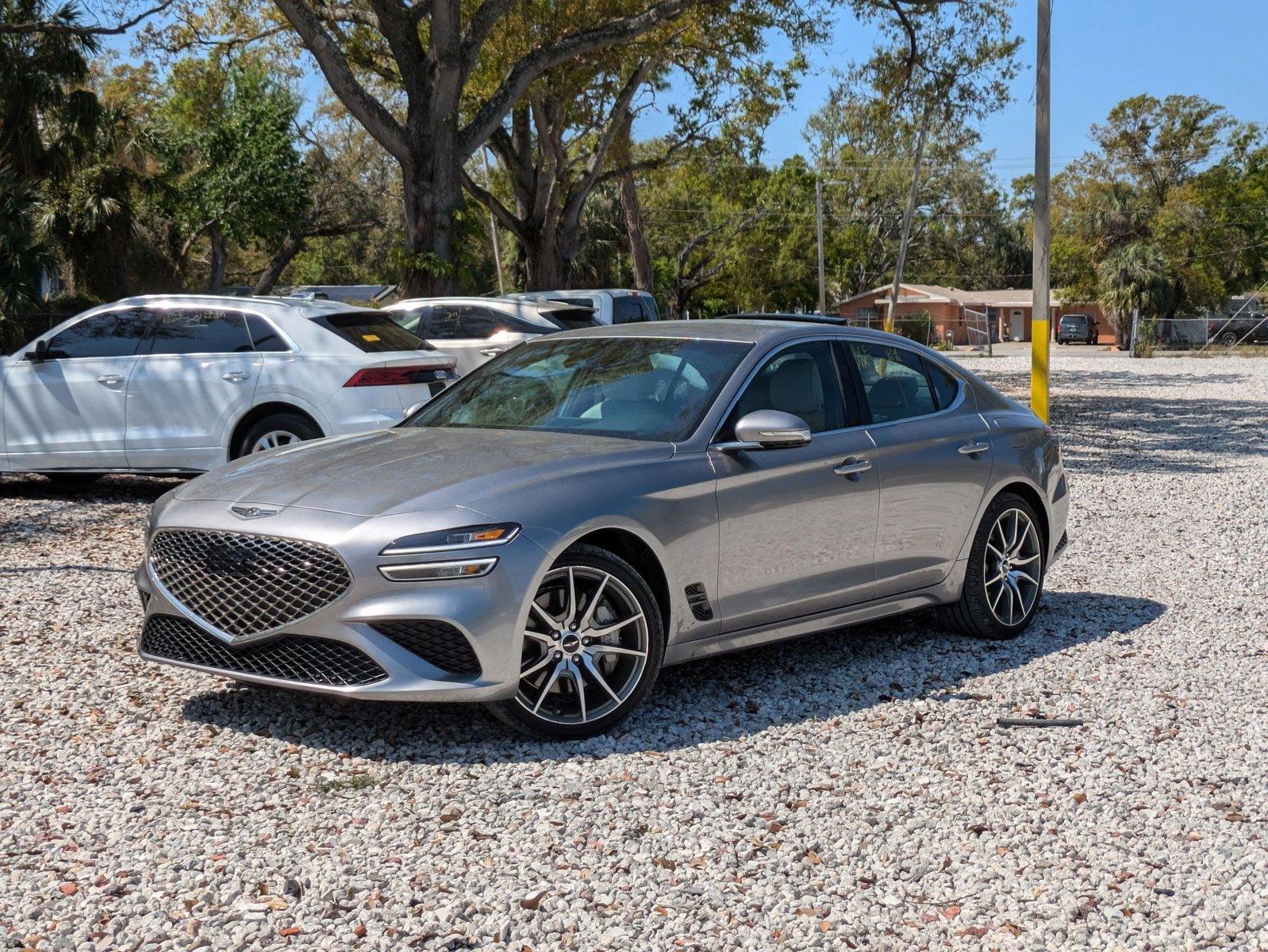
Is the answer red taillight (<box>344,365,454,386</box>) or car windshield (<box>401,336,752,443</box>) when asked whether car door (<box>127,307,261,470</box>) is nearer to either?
red taillight (<box>344,365,454,386</box>)

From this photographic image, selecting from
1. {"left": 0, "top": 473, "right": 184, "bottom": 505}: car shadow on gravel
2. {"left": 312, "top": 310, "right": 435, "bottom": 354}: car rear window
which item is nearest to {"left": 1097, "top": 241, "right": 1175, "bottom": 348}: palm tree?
{"left": 0, "top": 473, "right": 184, "bottom": 505}: car shadow on gravel

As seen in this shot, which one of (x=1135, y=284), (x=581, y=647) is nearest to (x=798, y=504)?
(x=581, y=647)

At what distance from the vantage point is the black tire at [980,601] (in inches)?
275

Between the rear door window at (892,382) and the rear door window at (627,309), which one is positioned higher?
the rear door window at (627,309)

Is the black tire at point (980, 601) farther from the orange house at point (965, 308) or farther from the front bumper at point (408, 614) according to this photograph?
the orange house at point (965, 308)

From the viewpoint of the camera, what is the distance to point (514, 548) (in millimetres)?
4922

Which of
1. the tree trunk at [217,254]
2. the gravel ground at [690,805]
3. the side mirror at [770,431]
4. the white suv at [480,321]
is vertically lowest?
the gravel ground at [690,805]

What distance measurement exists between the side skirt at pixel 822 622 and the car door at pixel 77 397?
7.16 meters

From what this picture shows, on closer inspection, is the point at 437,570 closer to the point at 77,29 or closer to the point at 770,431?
the point at 770,431

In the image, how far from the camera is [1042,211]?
16.7 meters

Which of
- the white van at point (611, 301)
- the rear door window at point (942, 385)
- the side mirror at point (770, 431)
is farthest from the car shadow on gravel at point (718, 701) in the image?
the white van at point (611, 301)

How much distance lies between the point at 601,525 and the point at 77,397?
7.76 metres

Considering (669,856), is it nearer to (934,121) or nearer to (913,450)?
(913,450)

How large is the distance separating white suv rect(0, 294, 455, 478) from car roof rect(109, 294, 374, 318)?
1cm
